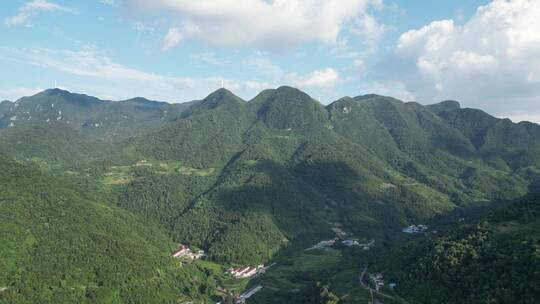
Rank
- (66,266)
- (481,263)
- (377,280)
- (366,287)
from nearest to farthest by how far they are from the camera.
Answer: (481,263)
(366,287)
(377,280)
(66,266)

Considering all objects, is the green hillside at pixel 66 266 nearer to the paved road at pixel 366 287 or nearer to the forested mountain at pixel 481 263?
the paved road at pixel 366 287

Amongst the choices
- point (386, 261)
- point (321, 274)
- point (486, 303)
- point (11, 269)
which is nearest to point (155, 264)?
point (11, 269)

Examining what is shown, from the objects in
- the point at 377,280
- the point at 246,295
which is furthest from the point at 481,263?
the point at 246,295

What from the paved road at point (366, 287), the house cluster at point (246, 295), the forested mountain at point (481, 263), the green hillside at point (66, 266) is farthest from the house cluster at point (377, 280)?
the green hillside at point (66, 266)

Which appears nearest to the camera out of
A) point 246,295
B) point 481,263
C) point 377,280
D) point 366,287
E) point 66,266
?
point 481,263

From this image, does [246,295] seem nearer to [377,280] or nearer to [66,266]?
[377,280]

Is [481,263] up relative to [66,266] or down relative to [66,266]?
up

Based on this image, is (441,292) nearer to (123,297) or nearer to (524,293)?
(524,293)

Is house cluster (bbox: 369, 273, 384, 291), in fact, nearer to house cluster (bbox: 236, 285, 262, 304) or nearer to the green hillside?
house cluster (bbox: 236, 285, 262, 304)
